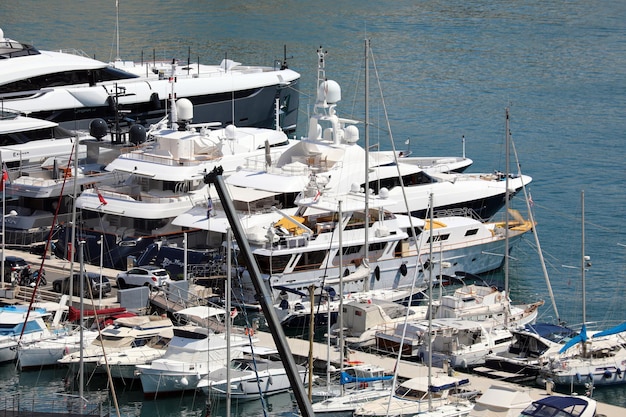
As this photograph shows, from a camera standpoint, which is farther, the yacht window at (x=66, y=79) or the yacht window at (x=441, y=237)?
the yacht window at (x=66, y=79)

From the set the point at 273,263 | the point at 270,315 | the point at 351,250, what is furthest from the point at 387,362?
the point at 270,315

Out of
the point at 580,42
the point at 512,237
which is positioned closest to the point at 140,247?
the point at 512,237

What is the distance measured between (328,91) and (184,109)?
566cm

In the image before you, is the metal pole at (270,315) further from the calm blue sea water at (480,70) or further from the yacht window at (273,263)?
the yacht window at (273,263)

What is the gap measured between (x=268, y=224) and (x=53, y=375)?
406 inches

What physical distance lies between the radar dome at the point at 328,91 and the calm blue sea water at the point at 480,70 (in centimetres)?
828

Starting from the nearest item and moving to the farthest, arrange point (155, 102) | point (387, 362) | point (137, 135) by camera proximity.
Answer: point (387, 362) < point (137, 135) < point (155, 102)

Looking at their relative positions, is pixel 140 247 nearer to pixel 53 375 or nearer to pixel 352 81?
pixel 53 375

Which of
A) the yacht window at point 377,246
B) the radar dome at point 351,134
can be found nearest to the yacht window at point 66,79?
the radar dome at point 351,134

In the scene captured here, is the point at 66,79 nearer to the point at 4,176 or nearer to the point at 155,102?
the point at 155,102

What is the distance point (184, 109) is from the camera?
48.2 m

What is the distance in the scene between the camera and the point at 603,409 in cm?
3114

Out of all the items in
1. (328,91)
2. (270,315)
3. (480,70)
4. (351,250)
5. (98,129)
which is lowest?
(351,250)

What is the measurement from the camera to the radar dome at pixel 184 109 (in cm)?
4803
